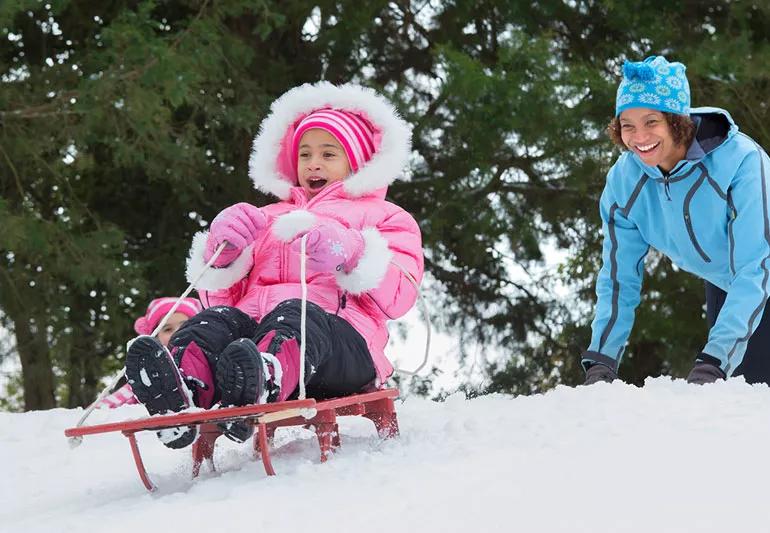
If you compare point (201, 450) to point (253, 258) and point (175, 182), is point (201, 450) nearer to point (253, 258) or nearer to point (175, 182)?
point (253, 258)

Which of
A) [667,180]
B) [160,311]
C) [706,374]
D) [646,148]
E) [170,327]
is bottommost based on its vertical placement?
[706,374]

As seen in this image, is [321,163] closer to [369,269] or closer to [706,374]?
Result: [369,269]

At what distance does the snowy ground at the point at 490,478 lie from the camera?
86.4 inches

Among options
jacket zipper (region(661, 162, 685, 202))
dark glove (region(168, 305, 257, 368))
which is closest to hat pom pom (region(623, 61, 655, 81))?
jacket zipper (region(661, 162, 685, 202))

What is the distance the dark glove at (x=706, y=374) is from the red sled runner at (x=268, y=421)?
948 mm

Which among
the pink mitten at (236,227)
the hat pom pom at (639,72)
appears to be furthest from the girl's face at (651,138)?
the pink mitten at (236,227)

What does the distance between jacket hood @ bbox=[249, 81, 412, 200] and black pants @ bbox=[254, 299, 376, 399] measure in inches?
27.8

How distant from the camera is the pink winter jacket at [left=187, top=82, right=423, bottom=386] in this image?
322 centimetres

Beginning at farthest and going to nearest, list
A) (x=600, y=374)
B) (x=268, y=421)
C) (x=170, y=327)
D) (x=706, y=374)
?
(x=170, y=327)
(x=600, y=374)
(x=706, y=374)
(x=268, y=421)

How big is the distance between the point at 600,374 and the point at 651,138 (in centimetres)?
82

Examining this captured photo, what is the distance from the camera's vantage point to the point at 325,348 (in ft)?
9.76

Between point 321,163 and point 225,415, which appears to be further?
point 321,163

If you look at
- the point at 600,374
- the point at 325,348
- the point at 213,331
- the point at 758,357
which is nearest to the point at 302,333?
the point at 325,348

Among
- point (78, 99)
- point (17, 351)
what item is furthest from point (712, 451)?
point (17, 351)
